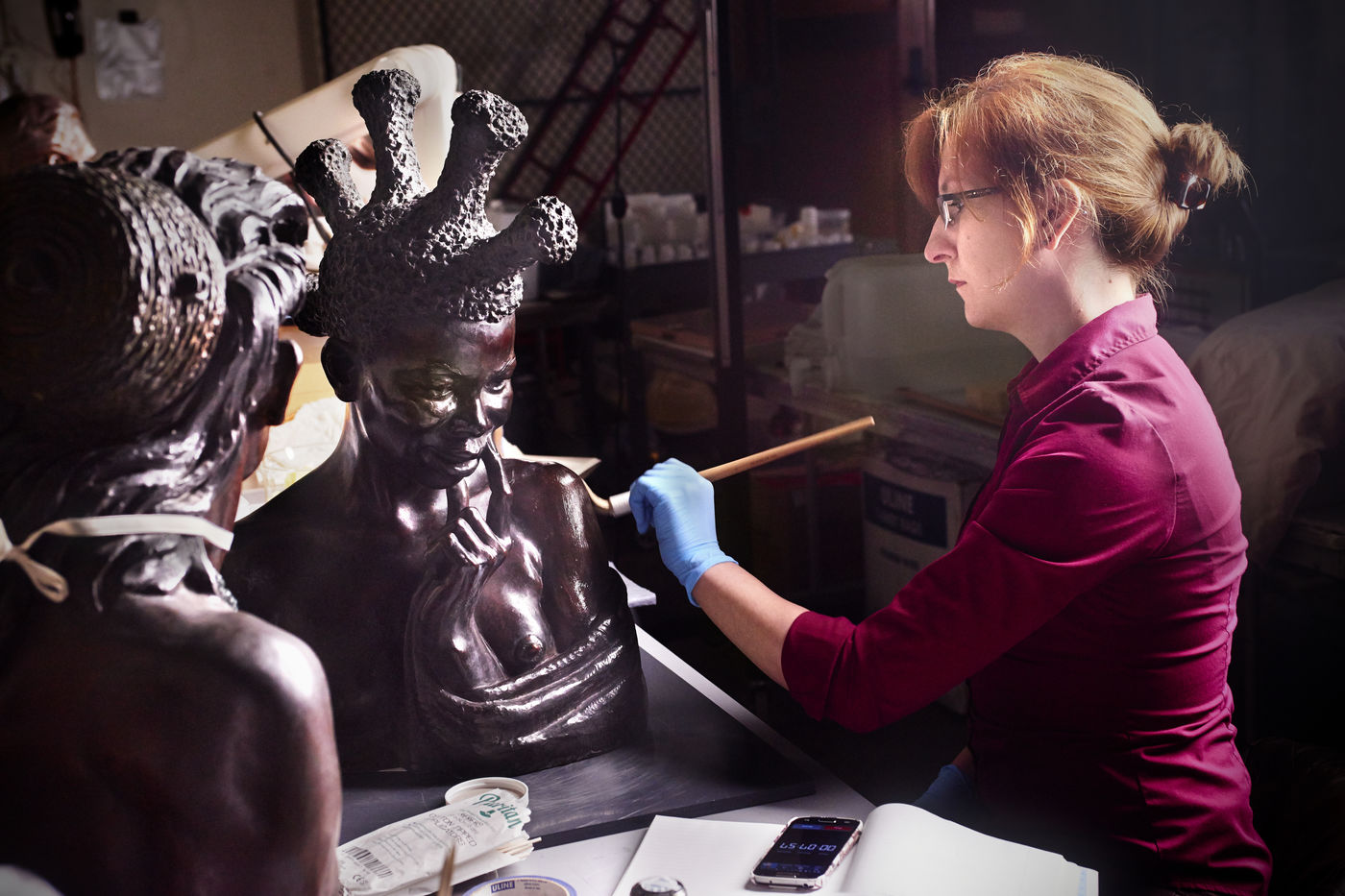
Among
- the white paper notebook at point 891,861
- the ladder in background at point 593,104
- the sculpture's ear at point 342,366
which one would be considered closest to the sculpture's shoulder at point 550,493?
the sculpture's ear at point 342,366

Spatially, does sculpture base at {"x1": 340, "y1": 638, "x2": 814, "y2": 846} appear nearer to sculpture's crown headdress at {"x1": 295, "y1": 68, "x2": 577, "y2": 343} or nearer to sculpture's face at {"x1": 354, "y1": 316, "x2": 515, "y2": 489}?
sculpture's face at {"x1": 354, "y1": 316, "x2": 515, "y2": 489}

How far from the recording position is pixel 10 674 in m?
0.75

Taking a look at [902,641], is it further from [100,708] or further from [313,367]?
[313,367]

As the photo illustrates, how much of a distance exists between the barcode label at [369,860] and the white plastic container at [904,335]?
1958 millimetres

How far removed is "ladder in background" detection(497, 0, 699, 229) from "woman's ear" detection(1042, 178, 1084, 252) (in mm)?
4999

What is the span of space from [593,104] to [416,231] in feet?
18.2

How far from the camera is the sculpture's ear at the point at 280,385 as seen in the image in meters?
0.83

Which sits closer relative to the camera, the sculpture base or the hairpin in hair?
the sculpture base

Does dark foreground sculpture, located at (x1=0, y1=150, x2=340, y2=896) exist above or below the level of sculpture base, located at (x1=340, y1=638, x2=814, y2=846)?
above

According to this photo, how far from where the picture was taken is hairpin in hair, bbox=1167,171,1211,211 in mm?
1481

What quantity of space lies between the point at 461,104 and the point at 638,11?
19.3 ft

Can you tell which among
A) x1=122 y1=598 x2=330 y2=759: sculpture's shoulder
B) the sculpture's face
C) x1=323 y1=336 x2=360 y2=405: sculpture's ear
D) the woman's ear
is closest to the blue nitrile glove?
the sculpture's face

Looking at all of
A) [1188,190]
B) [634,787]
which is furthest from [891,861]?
[1188,190]

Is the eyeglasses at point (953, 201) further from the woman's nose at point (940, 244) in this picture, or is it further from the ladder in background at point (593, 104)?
the ladder in background at point (593, 104)
